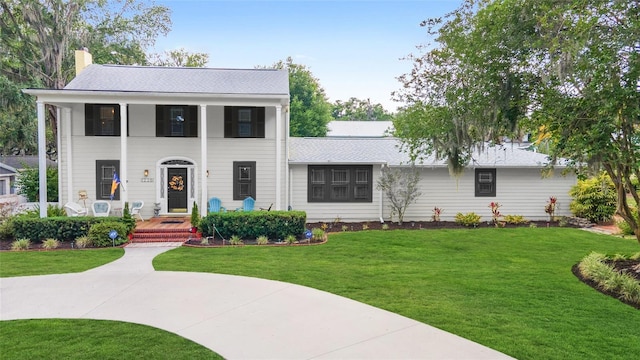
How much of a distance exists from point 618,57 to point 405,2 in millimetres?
6582

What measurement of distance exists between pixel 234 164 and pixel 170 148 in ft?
7.46

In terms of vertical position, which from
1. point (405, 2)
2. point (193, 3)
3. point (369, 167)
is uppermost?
point (193, 3)

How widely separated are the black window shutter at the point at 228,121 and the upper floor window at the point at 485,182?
30.4ft

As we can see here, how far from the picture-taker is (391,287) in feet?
22.9

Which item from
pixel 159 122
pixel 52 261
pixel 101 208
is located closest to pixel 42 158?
pixel 101 208

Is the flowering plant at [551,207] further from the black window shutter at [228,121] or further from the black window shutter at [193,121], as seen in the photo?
the black window shutter at [193,121]

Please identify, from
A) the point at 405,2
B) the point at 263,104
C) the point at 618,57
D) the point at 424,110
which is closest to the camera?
the point at 618,57

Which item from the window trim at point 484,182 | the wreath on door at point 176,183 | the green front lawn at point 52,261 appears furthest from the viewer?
the window trim at point 484,182

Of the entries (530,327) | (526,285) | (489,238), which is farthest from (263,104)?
(530,327)

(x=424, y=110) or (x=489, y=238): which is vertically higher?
(x=424, y=110)

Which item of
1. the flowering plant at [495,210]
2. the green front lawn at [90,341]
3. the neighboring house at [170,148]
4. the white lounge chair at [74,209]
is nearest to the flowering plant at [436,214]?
the flowering plant at [495,210]

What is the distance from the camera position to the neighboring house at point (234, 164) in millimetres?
14078

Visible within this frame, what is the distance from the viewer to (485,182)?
1550 centimetres

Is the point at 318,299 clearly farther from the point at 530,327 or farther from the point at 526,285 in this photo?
the point at 526,285
